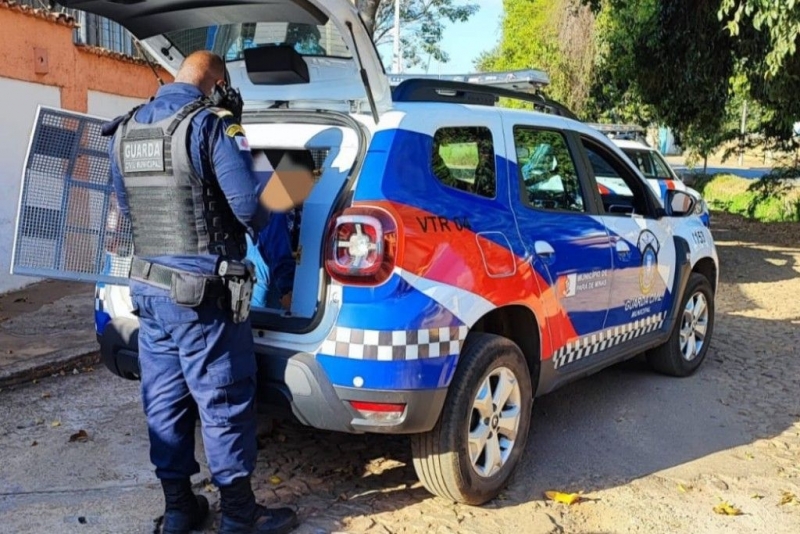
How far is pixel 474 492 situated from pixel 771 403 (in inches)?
109

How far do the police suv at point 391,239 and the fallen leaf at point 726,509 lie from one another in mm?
955

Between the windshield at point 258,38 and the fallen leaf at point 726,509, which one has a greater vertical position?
the windshield at point 258,38

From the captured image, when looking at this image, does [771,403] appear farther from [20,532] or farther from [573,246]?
[20,532]

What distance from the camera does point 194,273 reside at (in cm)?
288

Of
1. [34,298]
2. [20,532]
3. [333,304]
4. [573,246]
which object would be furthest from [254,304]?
[34,298]

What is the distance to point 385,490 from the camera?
3703 millimetres

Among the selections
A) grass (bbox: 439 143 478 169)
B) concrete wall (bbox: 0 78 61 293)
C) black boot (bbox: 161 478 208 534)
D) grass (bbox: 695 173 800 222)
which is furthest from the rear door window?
grass (bbox: 695 173 800 222)

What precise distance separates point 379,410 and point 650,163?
35.1ft

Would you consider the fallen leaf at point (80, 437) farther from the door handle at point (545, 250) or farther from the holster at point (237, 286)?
the door handle at point (545, 250)

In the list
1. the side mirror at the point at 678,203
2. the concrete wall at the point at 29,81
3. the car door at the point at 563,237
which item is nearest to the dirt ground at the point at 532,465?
the car door at the point at 563,237

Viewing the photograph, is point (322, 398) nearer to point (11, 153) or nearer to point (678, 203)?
point (678, 203)

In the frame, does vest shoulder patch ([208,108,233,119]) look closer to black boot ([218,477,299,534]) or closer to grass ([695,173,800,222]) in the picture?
black boot ([218,477,299,534])

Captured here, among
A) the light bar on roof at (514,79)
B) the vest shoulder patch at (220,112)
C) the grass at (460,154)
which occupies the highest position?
the light bar on roof at (514,79)

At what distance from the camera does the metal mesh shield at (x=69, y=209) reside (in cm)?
353
